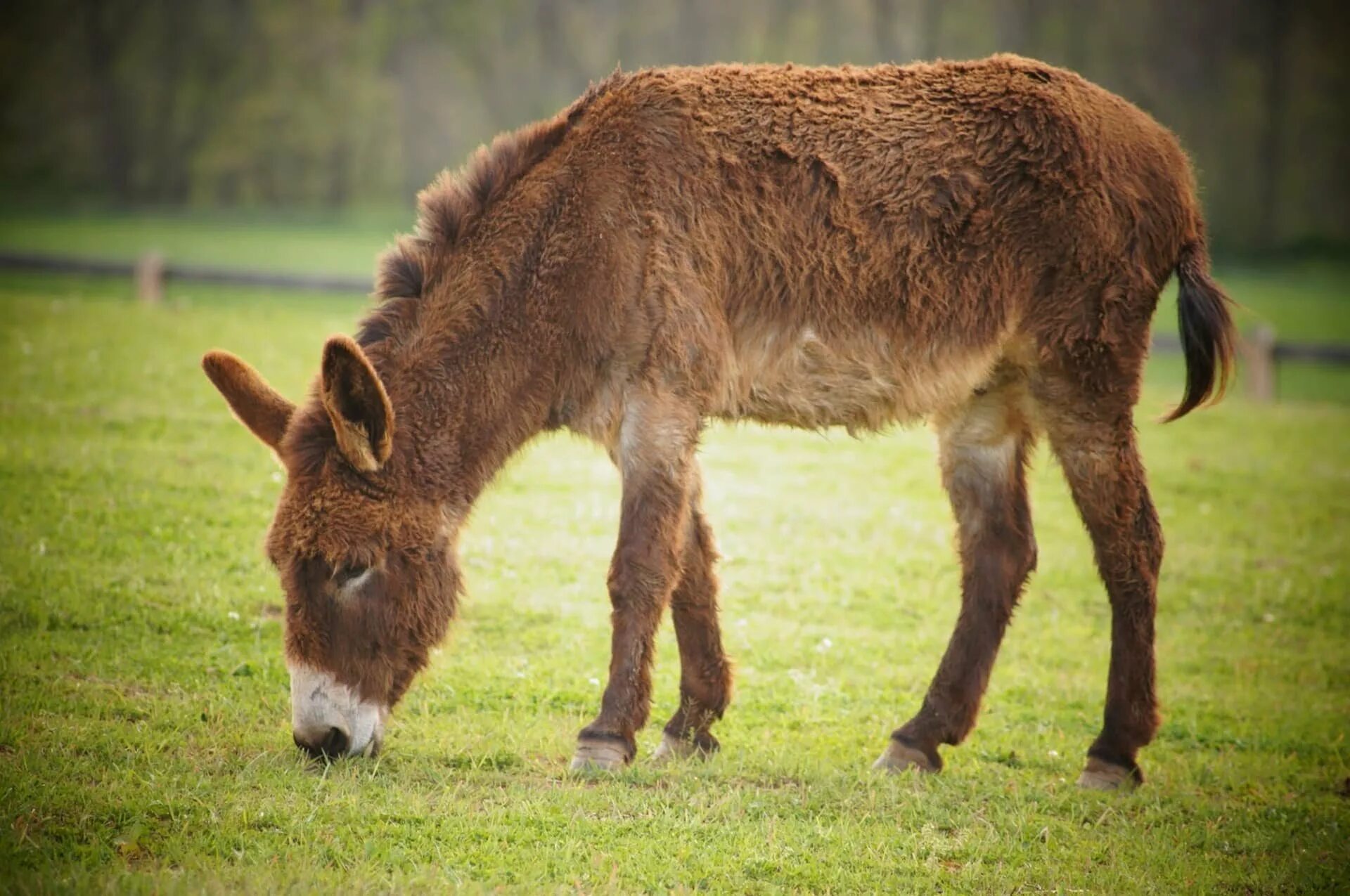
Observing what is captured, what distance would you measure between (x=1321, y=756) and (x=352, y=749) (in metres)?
4.98

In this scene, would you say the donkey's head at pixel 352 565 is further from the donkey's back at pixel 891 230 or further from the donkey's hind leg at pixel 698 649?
the donkey's back at pixel 891 230

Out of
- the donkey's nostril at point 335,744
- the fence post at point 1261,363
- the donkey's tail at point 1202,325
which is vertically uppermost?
the donkey's tail at point 1202,325

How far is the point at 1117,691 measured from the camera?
5910 mm

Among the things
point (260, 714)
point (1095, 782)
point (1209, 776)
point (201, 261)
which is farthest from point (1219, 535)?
point (201, 261)

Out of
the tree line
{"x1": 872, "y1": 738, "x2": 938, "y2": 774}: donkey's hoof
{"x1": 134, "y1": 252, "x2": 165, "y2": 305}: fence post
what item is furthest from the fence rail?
the tree line

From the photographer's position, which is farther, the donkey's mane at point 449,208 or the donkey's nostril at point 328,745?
the donkey's mane at point 449,208

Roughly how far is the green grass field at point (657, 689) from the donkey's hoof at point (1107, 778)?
99mm

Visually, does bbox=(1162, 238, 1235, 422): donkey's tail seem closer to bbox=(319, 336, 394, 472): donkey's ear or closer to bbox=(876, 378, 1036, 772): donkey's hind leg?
bbox=(876, 378, 1036, 772): donkey's hind leg

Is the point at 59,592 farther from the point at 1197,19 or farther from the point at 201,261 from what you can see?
the point at 1197,19

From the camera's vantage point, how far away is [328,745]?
16.4 ft

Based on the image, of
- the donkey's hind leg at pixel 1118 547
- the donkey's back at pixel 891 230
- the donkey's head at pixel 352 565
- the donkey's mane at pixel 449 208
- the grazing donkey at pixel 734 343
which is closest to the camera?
the donkey's head at pixel 352 565

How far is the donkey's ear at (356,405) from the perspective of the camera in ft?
15.3

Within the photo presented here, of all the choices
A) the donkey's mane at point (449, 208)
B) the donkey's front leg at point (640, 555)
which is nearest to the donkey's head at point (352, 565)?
the donkey's mane at point (449, 208)

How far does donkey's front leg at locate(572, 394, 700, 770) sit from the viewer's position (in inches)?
206
